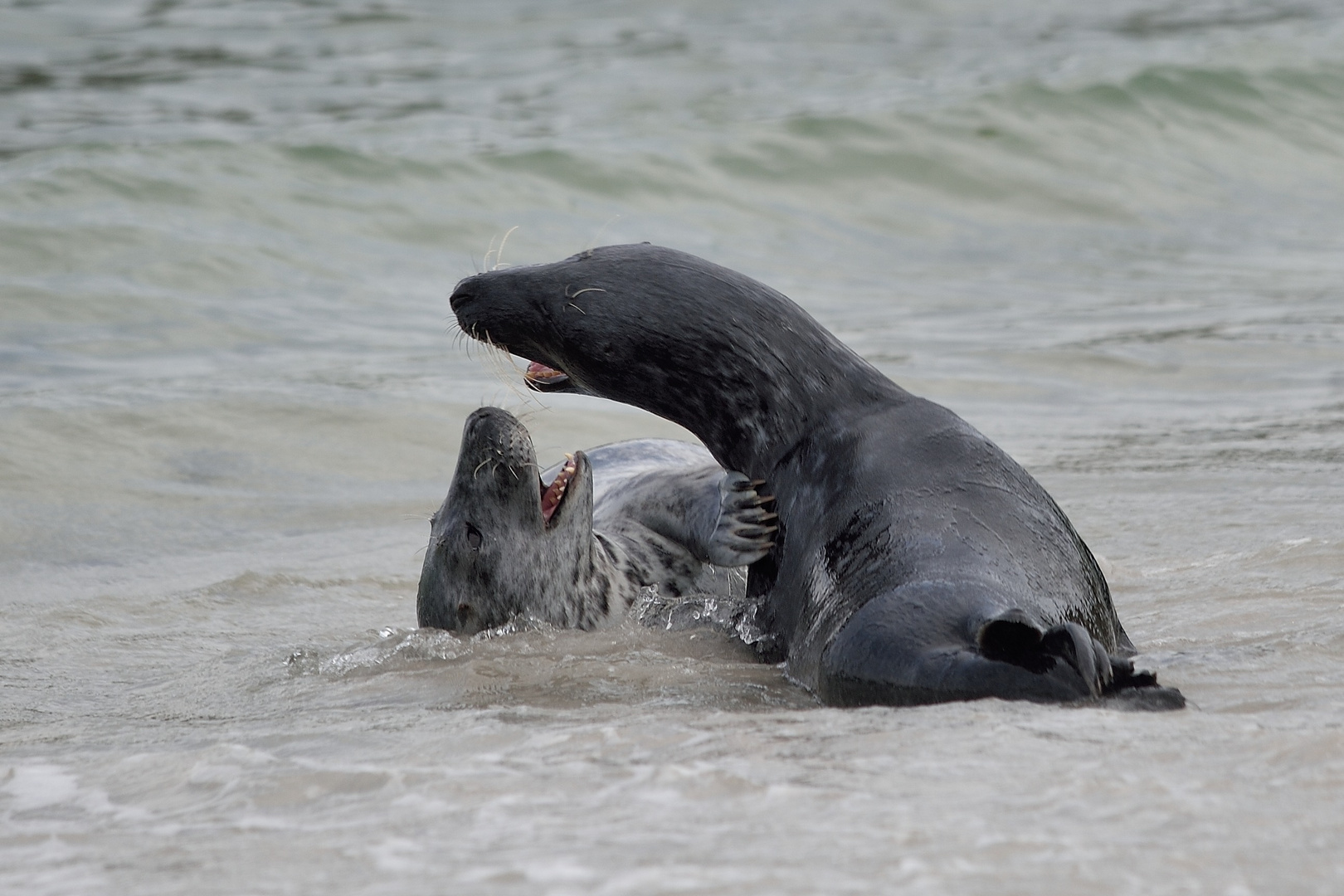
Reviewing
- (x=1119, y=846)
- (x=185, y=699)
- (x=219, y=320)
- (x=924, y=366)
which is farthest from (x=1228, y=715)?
(x=219, y=320)

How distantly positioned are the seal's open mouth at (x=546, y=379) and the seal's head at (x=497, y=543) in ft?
0.96

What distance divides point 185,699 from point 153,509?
315 cm

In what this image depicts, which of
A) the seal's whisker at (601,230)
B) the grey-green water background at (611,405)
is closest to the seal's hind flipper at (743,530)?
the grey-green water background at (611,405)

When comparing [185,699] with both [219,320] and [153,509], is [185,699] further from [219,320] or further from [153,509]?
[219,320]

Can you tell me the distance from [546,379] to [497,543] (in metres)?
0.56

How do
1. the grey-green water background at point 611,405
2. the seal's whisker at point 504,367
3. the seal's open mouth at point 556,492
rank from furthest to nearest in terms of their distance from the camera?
the seal's open mouth at point 556,492, the seal's whisker at point 504,367, the grey-green water background at point 611,405

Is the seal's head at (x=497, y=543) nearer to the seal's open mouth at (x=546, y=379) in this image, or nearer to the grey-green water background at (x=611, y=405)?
the grey-green water background at (x=611, y=405)

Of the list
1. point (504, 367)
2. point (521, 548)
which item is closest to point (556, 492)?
point (521, 548)

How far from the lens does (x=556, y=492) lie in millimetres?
4879

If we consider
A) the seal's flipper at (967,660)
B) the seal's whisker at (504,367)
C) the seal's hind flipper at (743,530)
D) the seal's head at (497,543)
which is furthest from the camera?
the seal's head at (497,543)

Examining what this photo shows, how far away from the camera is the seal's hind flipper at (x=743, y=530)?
4020mm

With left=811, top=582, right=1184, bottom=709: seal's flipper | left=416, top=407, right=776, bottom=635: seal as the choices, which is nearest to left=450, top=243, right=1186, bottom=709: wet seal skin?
left=811, top=582, right=1184, bottom=709: seal's flipper

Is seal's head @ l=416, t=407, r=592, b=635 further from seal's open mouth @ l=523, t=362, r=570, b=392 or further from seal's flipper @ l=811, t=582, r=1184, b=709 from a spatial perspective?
seal's flipper @ l=811, t=582, r=1184, b=709

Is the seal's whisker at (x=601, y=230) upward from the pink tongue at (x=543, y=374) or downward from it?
upward
